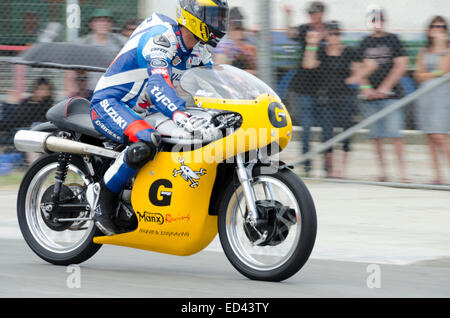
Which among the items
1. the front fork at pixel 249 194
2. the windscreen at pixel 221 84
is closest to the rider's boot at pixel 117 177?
the windscreen at pixel 221 84

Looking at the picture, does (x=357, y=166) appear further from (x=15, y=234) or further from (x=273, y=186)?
(x=273, y=186)

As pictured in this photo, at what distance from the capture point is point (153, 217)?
6227 mm

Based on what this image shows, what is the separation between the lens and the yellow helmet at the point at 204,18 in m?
6.09

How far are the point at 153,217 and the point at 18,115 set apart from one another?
5.35 meters

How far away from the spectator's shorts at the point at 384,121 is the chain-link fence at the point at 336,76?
10mm

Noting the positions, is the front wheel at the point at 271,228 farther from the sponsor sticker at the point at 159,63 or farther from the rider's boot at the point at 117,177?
the sponsor sticker at the point at 159,63

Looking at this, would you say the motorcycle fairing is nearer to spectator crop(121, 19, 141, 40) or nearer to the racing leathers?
the racing leathers

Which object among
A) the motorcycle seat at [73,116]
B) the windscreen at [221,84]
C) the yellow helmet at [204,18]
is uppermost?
the yellow helmet at [204,18]

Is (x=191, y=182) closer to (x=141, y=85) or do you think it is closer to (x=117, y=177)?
(x=117, y=177)

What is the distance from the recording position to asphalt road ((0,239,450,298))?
5.80 m

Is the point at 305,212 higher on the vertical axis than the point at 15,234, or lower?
higher

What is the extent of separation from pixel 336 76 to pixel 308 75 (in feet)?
0.98

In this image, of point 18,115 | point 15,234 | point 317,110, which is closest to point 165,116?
point 15,234

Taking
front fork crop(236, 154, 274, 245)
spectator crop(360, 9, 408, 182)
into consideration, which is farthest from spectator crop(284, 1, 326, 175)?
front fork crop(236, 154, 274, 245)
